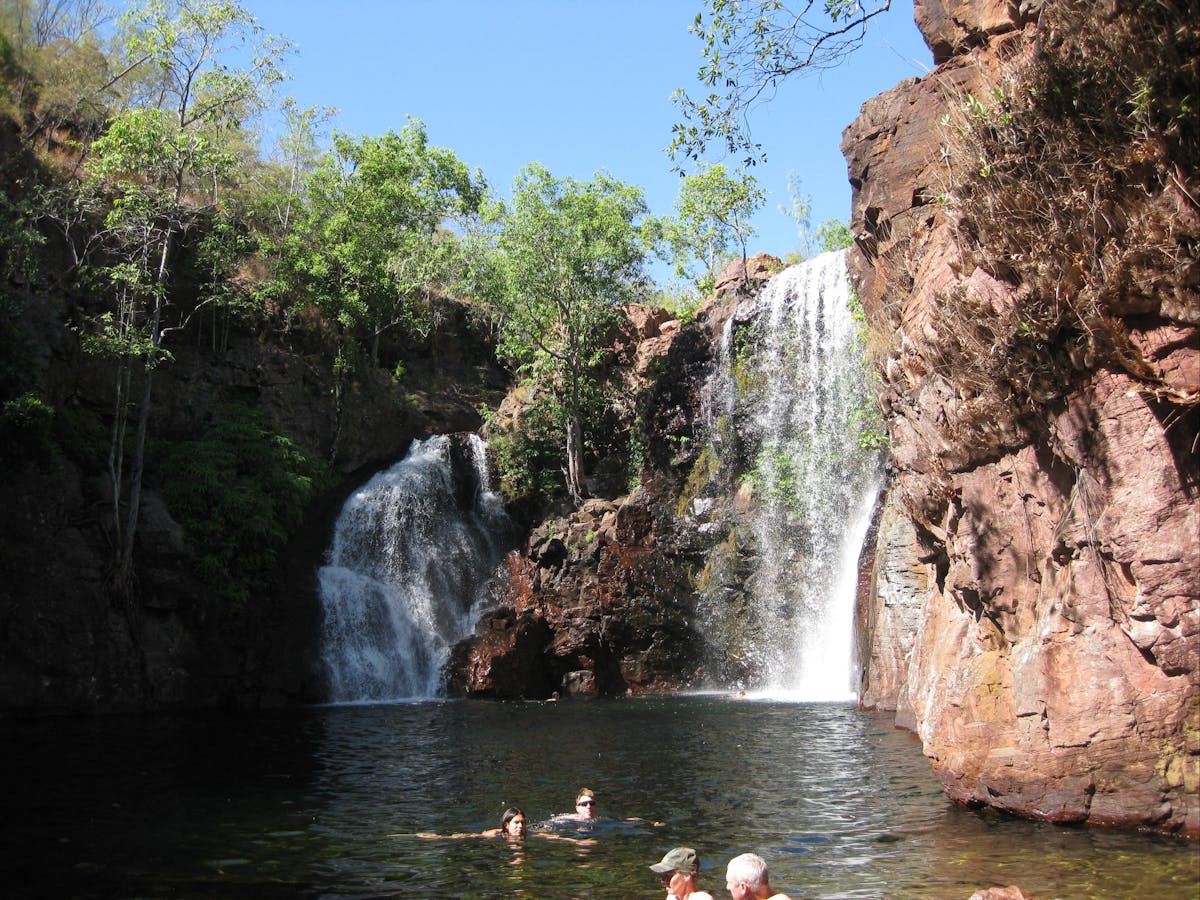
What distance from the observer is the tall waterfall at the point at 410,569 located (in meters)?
26.4

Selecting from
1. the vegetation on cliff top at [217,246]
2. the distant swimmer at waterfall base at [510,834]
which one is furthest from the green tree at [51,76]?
the distant swimmer at waterfall base at [510,834]

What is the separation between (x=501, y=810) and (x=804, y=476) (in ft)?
57.0

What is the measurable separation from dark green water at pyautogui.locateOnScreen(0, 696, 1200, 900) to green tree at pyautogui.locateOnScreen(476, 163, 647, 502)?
Answer: 53.2 ft

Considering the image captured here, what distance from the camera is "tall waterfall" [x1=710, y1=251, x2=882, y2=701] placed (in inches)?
1011

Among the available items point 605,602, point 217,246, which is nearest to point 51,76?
point 217,246

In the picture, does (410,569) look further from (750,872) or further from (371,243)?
(750,872)

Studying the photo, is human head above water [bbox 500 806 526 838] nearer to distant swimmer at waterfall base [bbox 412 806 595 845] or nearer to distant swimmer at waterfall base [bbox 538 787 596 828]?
distant swimmer at waterfall base [bbox 412 806 595 845]

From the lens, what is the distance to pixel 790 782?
12.8 metres

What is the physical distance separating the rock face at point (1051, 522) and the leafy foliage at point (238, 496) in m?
18.3

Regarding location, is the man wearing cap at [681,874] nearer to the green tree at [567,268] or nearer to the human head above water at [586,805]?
the human head above water at [586,805]

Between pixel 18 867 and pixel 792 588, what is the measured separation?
2039cm

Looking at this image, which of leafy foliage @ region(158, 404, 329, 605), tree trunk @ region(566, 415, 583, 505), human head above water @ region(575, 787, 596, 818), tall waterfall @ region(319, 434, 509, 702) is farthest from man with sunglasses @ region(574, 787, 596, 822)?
tree trunk @ region(566, 415, 583, 505)

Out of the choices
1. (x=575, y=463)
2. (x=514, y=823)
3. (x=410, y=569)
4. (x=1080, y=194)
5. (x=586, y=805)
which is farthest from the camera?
(x=575, y=463)

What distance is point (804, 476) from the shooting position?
27312 mm
